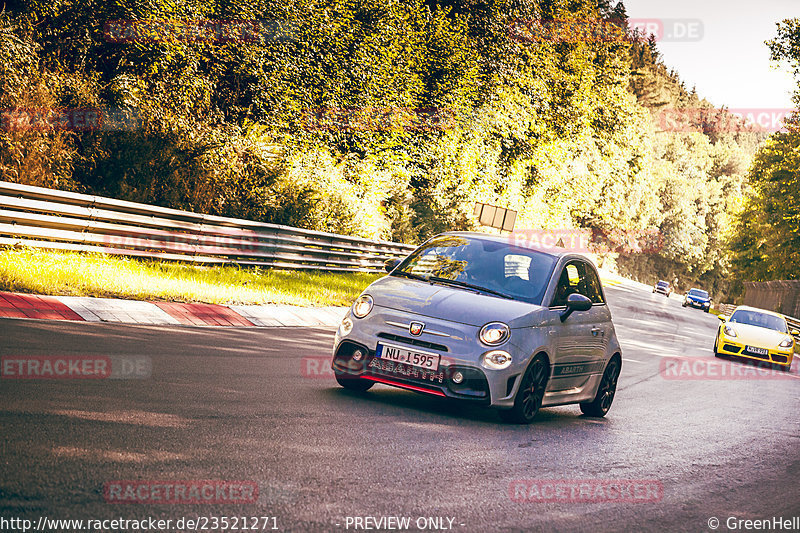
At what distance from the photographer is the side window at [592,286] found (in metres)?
9.95

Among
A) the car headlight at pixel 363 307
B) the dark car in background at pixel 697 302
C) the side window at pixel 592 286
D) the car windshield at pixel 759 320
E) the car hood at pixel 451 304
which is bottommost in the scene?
the dark car in background at pixel 697 302

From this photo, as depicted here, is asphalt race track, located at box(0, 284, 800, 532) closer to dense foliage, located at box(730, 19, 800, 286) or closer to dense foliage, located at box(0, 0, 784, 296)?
dense foliage, located at box(0, 0, 784, 296)

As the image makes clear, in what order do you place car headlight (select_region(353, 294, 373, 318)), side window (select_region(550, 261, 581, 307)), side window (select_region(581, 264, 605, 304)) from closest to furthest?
car headlight (select_region(353, 294, 373, 318)), side window (select_region(550, 261, 581, 307)), side window (select_region(581, 264, 605, 304))

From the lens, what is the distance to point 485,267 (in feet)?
29.7

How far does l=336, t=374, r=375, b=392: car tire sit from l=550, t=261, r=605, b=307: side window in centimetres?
200

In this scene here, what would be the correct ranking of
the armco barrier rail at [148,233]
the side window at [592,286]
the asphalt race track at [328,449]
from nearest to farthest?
the asphalt race track at [328,449] < the side window at [592,286] < the armco barrier rail at [148,233]

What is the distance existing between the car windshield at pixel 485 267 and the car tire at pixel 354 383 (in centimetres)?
116

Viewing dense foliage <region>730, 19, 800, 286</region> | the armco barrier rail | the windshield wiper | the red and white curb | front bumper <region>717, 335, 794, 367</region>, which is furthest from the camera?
dense foliage <region>730, 19, 800, 286</region>

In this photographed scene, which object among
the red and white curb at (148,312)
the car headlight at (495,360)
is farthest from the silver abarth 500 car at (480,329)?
the red and white curb at (148,312)

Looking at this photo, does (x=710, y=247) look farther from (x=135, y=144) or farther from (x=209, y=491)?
(x=209, y=491)

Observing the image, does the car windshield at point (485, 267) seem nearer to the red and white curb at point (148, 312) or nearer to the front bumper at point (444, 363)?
the front bumper at point (444, 363)

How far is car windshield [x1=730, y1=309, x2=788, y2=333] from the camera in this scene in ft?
76.3

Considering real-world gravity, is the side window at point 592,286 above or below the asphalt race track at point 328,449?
above

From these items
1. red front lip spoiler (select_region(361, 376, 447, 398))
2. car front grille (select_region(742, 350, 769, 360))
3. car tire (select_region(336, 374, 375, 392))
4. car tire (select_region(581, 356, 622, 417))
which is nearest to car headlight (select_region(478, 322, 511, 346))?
red front lip spoiler (select_region(361, 376, 447, 398))
